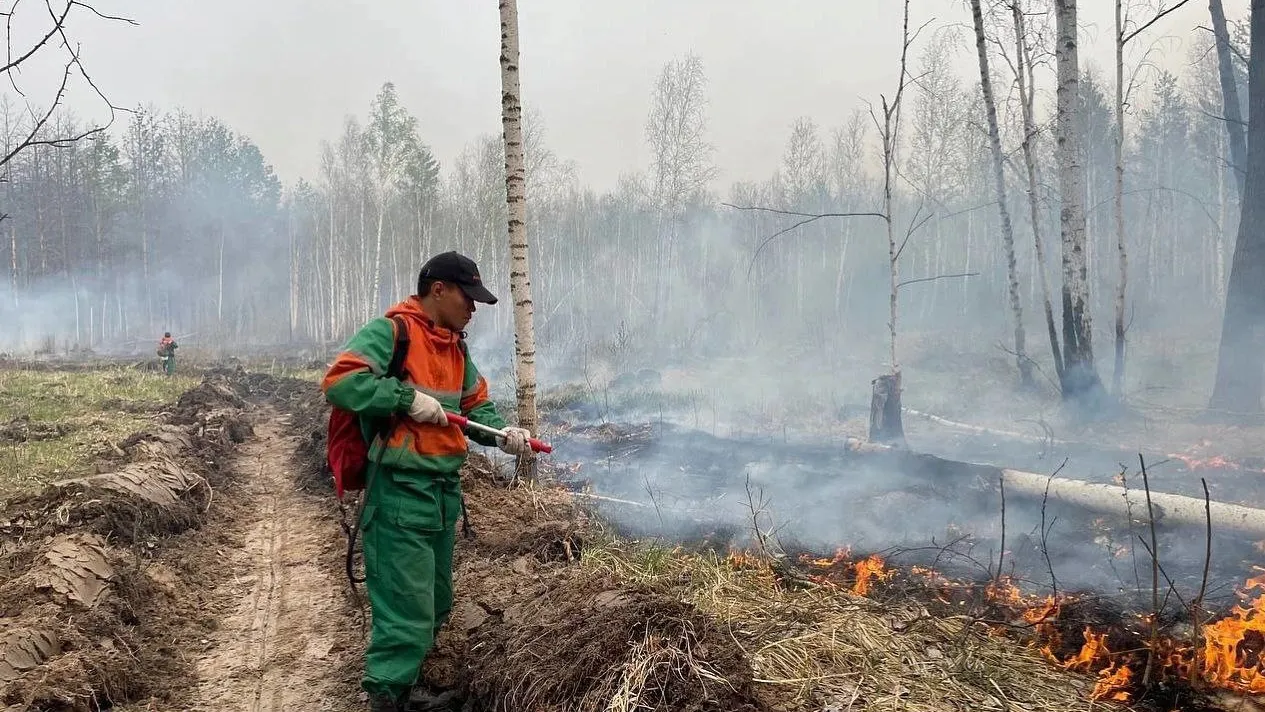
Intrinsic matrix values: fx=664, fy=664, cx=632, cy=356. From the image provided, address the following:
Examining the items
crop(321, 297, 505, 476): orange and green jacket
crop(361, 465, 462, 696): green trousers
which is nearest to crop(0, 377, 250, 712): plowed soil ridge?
crop(361, 465, 462, 696): green trousers

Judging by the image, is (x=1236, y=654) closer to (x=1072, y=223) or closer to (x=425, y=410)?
(x=425, y=410)

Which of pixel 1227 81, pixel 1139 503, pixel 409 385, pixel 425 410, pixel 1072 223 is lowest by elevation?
pixel 1139 503

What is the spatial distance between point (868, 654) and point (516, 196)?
5.06 meters

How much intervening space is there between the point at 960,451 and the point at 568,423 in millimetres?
7180

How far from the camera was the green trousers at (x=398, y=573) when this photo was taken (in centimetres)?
309

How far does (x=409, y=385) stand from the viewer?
3184 millimetres

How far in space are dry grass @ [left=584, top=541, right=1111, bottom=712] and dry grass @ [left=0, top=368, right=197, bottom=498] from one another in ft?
24.1

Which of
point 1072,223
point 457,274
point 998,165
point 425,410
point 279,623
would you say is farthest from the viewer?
point 998,165

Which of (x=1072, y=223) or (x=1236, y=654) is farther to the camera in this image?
(x=1072, y=223)

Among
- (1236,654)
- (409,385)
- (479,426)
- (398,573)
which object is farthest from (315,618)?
(1236,654)

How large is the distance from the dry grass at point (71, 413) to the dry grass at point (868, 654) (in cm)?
736

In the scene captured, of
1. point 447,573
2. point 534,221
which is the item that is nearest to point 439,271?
point 447,573

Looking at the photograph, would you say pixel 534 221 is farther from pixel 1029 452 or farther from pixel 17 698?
pixel 17 698

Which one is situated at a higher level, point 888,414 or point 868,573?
point 888,414
